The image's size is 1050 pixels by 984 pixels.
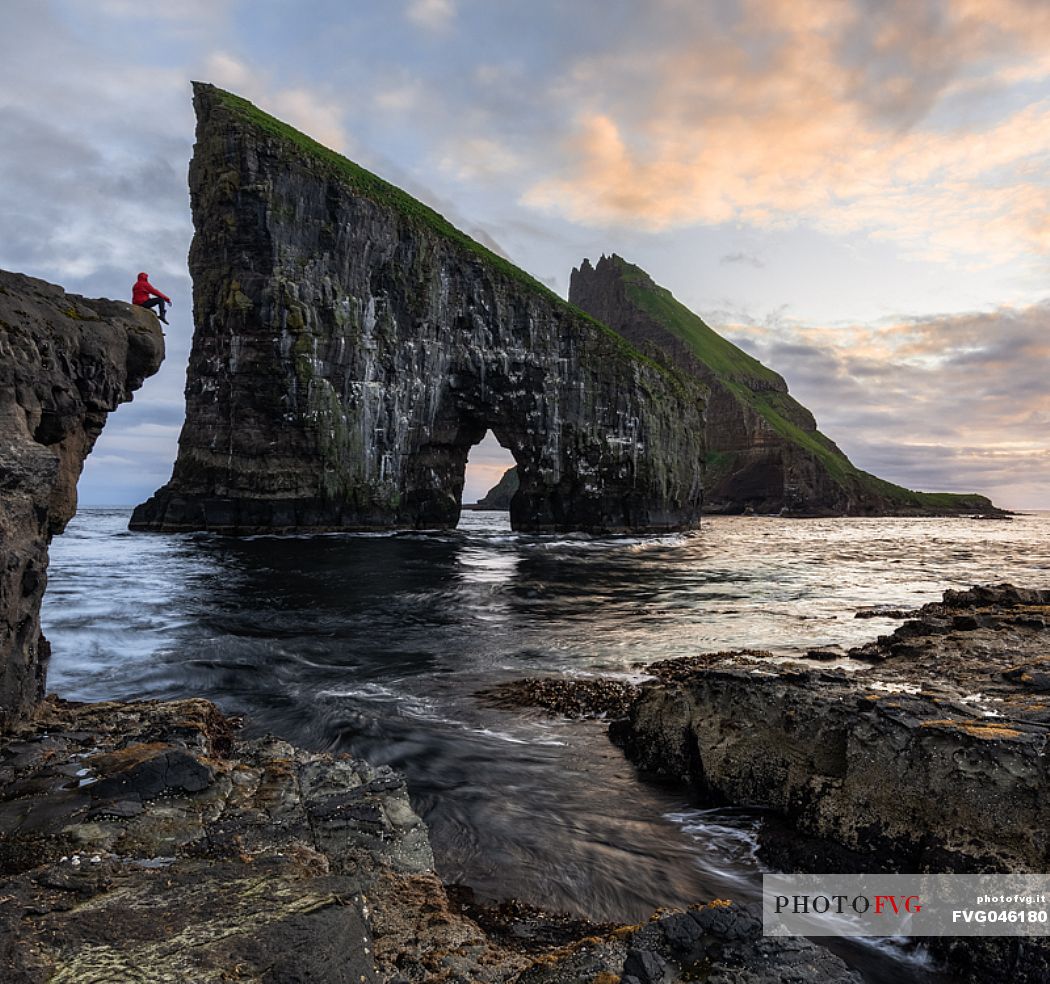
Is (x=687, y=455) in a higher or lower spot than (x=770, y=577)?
higher

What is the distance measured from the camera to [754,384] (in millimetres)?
153875

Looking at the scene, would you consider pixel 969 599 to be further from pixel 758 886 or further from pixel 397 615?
pixel 397 615

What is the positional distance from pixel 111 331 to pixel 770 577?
25176mm

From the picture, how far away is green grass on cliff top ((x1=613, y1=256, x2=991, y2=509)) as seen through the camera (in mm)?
136125

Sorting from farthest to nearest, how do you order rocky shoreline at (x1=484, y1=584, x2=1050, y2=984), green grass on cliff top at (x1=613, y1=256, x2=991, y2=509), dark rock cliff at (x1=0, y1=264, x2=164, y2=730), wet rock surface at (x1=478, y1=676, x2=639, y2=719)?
green grass on cliff top at (x1=613, y1=256, x2=991, y2=509), wet rock surface at (x1=478, y1=676, x2=639, y2=719), dark rock cliff at (x1=0, y1=264, x2=164, y2=730), rocky shoreline at (x1=484, y1=584, x2=1050, y2=984)

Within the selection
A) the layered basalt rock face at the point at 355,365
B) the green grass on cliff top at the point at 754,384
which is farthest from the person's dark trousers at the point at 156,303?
the green grass on cliff top at the point at 754,384

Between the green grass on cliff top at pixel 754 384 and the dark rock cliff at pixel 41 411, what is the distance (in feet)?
436

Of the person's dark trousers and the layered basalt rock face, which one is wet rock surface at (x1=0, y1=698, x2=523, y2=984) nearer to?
the person's dark trousers

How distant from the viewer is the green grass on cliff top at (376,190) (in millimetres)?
47062

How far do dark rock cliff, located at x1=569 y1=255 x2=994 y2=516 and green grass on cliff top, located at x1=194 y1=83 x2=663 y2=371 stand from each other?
58.3 m

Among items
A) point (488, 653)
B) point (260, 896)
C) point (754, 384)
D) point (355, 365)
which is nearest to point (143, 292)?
point (488, 653)

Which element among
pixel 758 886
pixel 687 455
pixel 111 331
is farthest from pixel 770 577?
pixel 687 455

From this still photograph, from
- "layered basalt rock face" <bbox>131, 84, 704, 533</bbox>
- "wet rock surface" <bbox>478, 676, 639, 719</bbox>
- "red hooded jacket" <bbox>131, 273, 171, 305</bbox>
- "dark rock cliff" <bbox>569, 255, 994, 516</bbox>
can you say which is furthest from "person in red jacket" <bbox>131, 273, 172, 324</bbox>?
"dark rock cliff" <bbox>569, 255, 994, 516</bbox>

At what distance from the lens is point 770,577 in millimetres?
27031
